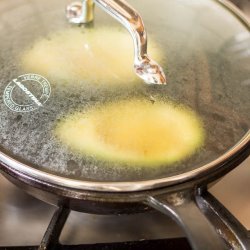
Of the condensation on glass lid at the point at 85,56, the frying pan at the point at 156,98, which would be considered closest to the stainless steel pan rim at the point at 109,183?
the frying pan at the point at 156,98

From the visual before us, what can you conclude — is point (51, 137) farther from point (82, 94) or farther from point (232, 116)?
point (232, 116)

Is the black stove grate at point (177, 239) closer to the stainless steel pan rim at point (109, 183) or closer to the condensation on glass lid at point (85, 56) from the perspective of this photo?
the stainless steel pan rim at point (109, 183)

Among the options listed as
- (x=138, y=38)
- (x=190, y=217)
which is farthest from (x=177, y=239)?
Answer: (x=138, y=38)

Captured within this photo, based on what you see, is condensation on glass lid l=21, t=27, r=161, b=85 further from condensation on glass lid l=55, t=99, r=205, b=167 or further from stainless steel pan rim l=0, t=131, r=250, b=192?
stainless steel pan rim l=0, t=131, r=250, b=192

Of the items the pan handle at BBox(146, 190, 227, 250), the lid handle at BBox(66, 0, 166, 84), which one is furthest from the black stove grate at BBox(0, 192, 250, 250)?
the lid handle at BBox(66, 0, 166, 84)

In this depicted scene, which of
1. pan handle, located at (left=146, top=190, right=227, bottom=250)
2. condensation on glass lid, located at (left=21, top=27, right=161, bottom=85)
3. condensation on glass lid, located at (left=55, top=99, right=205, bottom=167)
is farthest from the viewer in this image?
condensation on glass lid, located at (left=21, top=27, right=161, bottom=85)

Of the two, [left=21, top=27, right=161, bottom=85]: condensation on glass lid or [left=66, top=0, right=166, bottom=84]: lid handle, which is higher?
[left=66, top=0, right=166, bottom=84]: lid handle

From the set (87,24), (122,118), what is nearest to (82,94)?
(122,118)

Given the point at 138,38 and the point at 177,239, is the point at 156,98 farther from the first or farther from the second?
the point at 177,239

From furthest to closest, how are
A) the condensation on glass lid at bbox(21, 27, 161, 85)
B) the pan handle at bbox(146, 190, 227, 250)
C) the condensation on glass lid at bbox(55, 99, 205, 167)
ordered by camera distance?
1. the condensation on glass lid at bbox(21, 27, 161, 85)
2. the condensation on glass lid at bbox(55, 99, 205, 167)
3. the pan handle at bbox(146, 190, 227, 250)
